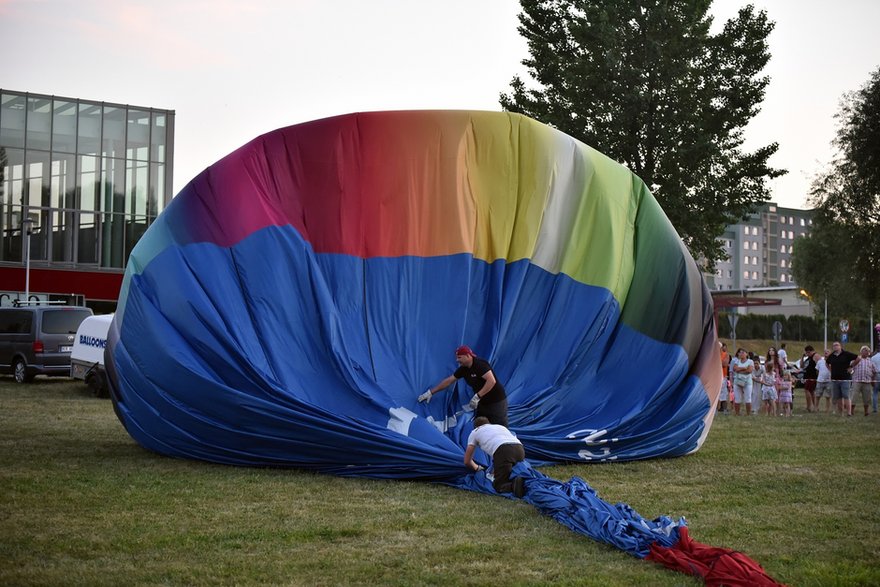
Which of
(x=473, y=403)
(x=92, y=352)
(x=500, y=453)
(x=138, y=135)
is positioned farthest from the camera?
(x=138, y=135)

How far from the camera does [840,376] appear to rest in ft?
73.6

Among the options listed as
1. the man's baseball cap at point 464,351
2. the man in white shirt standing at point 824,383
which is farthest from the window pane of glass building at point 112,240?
the man's baseball cap at point 464,351

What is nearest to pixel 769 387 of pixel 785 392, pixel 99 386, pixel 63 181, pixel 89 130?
pixel 785 392

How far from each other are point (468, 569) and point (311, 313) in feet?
18.4

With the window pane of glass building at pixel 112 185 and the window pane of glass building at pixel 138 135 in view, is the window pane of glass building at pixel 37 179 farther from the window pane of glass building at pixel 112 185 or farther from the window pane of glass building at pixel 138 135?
the window pane of glass building at pixel 138 135

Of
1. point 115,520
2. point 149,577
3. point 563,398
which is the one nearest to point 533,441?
point 563,398

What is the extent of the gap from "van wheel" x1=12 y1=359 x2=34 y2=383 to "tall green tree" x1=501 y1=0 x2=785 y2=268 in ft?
50.4

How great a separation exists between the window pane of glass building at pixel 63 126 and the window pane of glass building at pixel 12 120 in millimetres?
1201

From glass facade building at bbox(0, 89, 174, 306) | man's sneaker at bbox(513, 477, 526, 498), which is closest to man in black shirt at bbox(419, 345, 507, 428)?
man's sneaker at bbox(513, 477, 526, 498)

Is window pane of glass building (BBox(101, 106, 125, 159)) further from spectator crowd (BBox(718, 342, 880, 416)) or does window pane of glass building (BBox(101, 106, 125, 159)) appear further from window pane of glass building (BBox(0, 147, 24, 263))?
spectator crowd (BBox(718, 342, 880, 416))

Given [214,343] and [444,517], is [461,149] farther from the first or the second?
[444,517]

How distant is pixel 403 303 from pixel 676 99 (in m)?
19.2

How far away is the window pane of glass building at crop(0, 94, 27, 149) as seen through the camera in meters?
42.6

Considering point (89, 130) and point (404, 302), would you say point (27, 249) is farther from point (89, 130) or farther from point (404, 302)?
point (404, 302)
